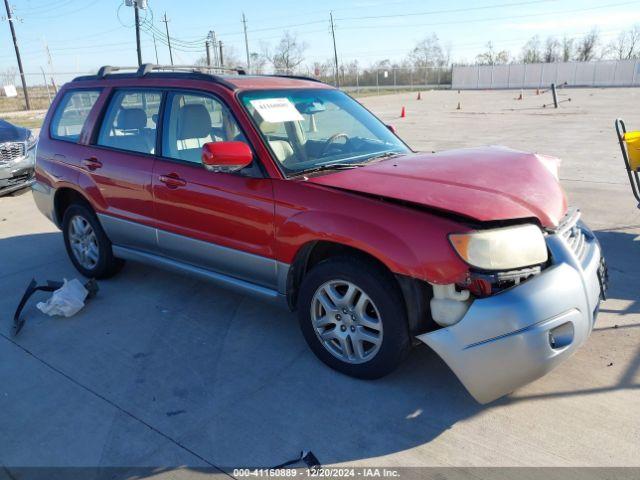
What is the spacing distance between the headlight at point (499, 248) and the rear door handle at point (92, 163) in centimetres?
332

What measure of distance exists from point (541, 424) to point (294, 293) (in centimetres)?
167

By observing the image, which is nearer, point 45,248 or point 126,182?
point 126,182

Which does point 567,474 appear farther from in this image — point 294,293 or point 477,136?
point 477,136

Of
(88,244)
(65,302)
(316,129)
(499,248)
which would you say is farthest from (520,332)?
(88,244)

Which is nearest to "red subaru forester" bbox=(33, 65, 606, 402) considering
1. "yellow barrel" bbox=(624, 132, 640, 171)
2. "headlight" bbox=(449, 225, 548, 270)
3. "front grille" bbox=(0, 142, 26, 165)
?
"headlight" bbox=(449, 225, 548, 270)

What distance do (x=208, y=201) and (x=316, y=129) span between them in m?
1.01

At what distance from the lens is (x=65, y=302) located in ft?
13.9

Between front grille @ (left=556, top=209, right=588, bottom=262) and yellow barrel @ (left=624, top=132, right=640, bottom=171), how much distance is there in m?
2.54

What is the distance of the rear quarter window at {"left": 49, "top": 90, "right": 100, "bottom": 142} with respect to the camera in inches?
191

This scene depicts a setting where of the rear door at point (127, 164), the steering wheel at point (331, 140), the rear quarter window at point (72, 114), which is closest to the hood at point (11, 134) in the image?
the rear quarter window at point (72, 114)

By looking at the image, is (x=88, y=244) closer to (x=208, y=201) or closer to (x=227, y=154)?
(x=208, y=201)

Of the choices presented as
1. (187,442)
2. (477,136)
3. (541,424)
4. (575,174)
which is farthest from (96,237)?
(477,136)

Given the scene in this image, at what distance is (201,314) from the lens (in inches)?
167

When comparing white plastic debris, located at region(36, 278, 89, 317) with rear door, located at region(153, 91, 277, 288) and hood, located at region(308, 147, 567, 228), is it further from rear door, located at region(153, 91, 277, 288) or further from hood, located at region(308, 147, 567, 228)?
hood, located at region(308, 147, 567, 228)
